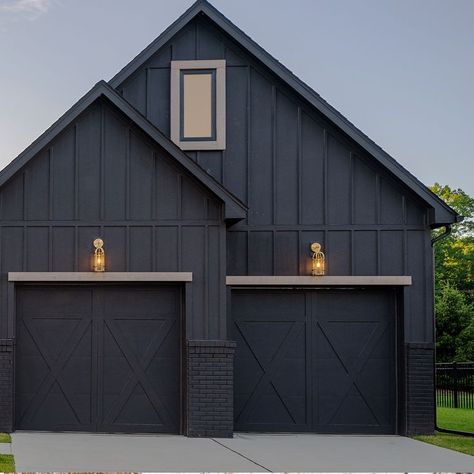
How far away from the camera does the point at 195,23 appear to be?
14.6 meters

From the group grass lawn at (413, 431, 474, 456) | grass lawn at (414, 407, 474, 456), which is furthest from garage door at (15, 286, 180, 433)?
grass lawn at (414, 407, 474, 456)

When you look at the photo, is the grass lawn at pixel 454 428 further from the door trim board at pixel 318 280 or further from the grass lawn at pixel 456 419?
the door trim board at pixel 318 280

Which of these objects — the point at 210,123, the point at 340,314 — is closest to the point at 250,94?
the point at 210,123

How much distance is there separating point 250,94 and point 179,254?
338 cm

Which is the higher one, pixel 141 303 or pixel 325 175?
pixel 325 175

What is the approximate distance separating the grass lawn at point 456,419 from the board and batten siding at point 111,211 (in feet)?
20.0

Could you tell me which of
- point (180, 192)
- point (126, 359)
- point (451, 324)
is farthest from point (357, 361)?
point (451, 324)

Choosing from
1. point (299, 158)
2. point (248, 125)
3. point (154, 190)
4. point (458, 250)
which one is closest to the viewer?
point (154, 190)

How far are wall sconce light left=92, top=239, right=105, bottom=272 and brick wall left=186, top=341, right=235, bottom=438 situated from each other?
6.09 ft

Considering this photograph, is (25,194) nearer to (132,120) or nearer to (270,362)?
(132,120)

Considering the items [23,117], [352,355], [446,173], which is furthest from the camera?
[446,173]

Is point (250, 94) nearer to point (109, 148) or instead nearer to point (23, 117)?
point (109, 148)

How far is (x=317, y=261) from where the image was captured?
13609mm

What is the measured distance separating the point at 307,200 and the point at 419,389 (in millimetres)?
3710
